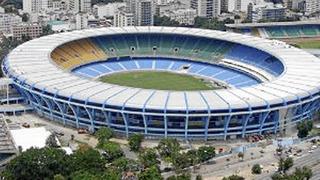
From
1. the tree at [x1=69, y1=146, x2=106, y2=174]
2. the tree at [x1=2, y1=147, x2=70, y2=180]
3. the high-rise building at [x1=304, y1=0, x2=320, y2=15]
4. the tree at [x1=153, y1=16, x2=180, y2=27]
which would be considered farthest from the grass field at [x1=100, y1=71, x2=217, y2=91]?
the high-rise building at [x1=304, y1=0, x2=320, y2=15]

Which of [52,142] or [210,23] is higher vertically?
[210,23]

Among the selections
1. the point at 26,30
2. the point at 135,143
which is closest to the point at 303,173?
the point at 135,143

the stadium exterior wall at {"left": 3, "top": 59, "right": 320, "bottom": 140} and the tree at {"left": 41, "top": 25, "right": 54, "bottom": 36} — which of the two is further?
the tree at {"left": 41, "top": 25, "right": 54, "bottom": 36}

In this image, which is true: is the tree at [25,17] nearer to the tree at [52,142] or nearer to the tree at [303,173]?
the tree at [52,142]

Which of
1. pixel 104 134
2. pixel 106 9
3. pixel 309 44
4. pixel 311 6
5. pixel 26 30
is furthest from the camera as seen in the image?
pixel 311 6

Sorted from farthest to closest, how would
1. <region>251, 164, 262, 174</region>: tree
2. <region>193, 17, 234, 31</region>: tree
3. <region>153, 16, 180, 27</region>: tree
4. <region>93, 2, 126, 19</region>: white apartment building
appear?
<region>93, 2, 126, 19</region>: white apartment building
<region>153, 16, 180, 27</region>: tree
<region>193, 17, 234, 31</region>: tree
<region>251, 164, 262, 174</region>: tree

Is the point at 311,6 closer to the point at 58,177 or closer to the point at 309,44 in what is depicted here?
the point at 309,44

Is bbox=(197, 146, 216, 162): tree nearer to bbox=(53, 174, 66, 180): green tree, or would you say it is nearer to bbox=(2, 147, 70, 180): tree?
bbox=(2, 147, 70, 180): tree
